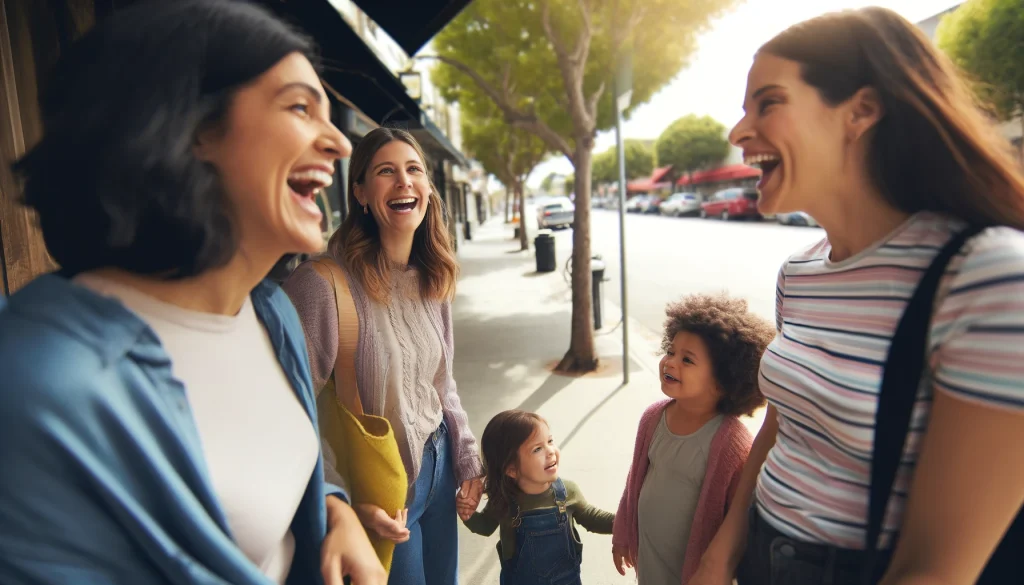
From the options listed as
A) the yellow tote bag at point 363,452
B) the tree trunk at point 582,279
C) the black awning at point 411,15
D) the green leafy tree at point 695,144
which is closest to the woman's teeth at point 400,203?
the yellow tote bag at point 363,452

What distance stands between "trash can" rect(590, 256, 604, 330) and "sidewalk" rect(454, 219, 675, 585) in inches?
9.9

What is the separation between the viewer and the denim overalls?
2.07 metres

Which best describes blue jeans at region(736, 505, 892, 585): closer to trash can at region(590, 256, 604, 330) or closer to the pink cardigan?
the pink cardigan

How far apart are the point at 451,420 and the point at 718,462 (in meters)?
0.89

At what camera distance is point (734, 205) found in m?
27.2

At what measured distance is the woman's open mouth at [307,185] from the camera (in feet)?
3.17

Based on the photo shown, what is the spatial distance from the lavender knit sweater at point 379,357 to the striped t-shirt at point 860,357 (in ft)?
3.28

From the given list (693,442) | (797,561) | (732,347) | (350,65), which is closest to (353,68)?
(350,65)

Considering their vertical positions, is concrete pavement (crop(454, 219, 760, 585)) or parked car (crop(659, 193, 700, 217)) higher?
parked car (crop(659, 193, 700, 217))

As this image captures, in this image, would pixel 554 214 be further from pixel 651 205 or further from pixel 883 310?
pixel 651 205

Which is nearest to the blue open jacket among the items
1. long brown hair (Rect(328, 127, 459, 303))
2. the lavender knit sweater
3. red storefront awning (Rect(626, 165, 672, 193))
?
the lavender knit sweater

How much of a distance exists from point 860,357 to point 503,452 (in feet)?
4.33

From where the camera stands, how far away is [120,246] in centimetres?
78

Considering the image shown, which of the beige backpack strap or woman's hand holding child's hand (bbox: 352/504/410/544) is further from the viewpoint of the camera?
the beige backpack strap
